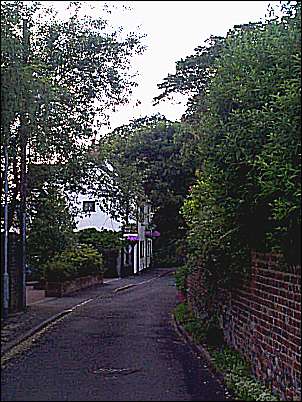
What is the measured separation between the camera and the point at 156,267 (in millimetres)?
68062

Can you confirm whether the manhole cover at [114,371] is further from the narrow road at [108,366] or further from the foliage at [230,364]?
the foliage at [230,364]

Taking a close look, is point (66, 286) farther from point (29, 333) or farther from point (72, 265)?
point (29, 333)

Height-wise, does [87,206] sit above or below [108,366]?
above

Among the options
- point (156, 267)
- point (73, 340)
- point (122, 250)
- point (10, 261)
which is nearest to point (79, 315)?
point (10, 261)

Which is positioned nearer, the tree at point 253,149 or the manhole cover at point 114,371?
the tree at point 253,149

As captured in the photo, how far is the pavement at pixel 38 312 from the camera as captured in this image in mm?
16422

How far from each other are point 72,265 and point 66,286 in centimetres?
169

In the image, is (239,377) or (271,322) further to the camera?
(239,377)

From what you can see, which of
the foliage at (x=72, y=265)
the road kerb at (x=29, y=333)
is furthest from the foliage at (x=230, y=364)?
the foliage at (x=72, y=265)

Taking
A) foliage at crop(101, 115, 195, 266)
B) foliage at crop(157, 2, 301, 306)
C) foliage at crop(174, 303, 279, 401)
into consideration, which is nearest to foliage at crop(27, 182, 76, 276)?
foliage at crop(101, 115, 195, 266)

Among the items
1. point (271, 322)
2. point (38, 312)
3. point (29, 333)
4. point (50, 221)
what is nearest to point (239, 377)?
point (271, 322)

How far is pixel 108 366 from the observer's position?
12195 mm

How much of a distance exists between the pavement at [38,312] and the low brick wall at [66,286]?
9.7 inches

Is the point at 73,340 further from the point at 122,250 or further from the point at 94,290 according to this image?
the point at 122,250
